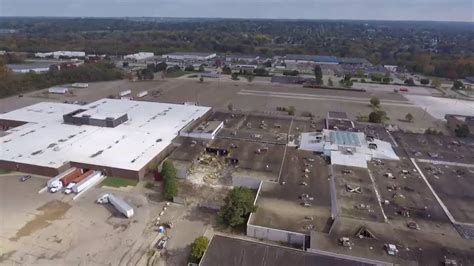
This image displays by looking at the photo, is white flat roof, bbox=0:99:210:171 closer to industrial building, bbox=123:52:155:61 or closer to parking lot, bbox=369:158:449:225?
parking lot, bbox=369:158:449:225

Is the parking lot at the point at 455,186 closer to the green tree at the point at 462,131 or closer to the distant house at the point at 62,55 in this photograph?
the green tree at the point at 462,131

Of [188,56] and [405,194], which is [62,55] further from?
[405,194]

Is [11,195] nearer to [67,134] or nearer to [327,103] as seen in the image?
[67,134]

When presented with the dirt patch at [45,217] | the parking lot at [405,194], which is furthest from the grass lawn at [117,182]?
the parking lot at [405,194]

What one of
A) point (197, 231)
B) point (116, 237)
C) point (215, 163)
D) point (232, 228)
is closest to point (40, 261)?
point (116, 237)

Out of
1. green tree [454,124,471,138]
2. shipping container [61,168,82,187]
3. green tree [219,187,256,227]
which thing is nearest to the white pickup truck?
shipping container [61,168,82,187]

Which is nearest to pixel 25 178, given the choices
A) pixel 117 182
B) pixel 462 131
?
pixel 117 182
